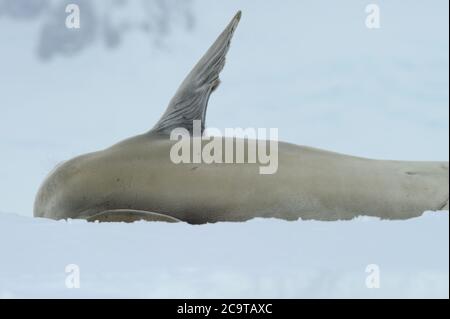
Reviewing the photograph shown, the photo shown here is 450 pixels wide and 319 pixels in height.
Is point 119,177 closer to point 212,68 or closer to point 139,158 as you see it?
point 139,158

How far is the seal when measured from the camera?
377 cm

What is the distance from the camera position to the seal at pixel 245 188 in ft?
12.4

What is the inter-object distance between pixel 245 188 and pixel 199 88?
49.8 inches

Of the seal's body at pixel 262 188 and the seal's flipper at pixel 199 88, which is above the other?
the seal's flipper at pixel 199 88

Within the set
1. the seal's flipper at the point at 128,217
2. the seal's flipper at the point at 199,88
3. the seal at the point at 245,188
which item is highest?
the seal's flipper at the point at 199,88

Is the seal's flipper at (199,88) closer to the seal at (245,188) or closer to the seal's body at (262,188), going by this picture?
the seal at (245,188)

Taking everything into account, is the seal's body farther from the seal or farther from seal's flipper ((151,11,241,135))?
seal's flipper ((151,11,241,135))

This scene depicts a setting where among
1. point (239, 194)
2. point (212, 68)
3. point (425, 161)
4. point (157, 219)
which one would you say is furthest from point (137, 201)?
point (425, 161)

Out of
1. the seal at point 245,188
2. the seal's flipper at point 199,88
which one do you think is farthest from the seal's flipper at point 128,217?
the seal's flipper at point 199,88

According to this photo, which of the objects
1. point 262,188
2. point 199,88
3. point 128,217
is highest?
point 199,88

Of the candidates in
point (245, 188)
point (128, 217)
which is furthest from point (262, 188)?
point (128, 217)

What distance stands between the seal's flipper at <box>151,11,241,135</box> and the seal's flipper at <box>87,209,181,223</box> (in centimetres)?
98

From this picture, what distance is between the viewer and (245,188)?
150 inches

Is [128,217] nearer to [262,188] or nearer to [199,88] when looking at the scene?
[262,188]
